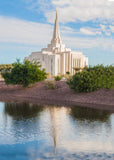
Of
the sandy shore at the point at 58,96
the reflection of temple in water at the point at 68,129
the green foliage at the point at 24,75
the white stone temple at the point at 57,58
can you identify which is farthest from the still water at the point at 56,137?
the white stone temple at the point at 57,58

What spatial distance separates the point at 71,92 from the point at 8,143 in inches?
743

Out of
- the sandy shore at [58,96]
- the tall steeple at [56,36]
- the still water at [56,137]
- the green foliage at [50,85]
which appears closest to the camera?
the still water at [56,137]

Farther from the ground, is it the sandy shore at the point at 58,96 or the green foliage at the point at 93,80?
the green foliage at the point at 93,80

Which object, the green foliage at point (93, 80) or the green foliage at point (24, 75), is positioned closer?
the green foliage at point (93, 80)

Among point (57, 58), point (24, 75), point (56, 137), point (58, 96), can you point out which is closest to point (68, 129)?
point (56, 137)

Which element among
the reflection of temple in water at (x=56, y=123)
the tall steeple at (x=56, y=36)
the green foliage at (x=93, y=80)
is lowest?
the reflection of temple in water at (x=56, y=123)

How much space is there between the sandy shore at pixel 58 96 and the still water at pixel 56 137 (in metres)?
7.09

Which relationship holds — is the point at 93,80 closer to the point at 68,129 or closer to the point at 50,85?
the point at 50,85

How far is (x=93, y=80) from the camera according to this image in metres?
26.7

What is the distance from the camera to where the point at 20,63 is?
33.6 m

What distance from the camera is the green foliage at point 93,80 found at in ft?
86.9

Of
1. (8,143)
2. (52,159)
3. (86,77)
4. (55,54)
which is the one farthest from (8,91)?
(55,54)

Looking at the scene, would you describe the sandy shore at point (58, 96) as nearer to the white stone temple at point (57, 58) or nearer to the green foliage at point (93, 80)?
the green foliage at point (93, 80)

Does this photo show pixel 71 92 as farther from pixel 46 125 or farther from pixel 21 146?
pixel 21 146
